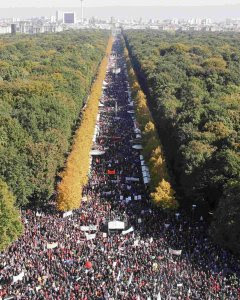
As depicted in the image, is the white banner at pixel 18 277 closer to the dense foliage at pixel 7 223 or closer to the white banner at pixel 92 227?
the dense foliage at pixel 7 223

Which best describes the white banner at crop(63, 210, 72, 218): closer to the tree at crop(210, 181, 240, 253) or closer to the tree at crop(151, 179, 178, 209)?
the tree at crop(151, 179, 178, 209)

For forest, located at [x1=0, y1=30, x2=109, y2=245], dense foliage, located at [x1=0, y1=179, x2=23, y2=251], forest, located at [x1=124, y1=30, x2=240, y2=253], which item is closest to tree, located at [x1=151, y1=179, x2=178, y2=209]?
forest, located at [x1=124, y1=30, x2=240, y2=253]

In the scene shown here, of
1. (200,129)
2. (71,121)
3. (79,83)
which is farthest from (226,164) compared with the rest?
(79,83)

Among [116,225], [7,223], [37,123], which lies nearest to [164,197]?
[116,225]

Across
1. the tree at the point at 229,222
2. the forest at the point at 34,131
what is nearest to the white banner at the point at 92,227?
the forest at the point at 34,131

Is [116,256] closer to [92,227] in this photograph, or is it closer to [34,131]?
[92,227]
